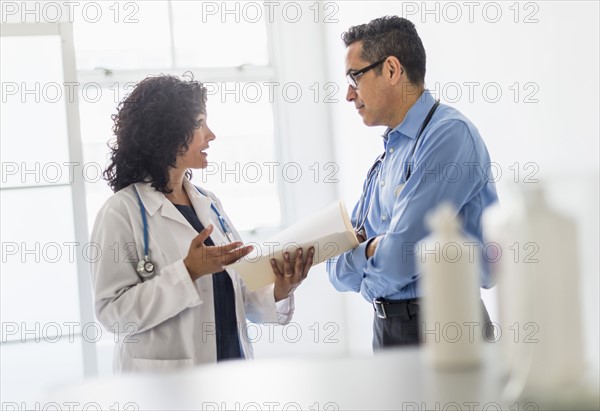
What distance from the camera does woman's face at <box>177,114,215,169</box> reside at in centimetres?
221

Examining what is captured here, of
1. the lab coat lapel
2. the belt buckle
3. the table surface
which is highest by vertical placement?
the lab coat lapel

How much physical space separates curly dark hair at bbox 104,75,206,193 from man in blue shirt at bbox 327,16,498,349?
528 mm

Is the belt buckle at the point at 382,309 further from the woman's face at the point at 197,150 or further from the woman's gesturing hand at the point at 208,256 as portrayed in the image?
the woman's face at the point at 197,150

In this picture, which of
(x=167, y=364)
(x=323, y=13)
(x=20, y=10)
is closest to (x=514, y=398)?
(x=167, y=364)

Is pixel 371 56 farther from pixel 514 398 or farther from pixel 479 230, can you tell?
pixel 514 398

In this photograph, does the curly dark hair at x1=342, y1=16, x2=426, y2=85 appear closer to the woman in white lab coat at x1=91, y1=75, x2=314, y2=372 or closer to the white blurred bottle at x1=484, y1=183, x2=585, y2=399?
the woman in white lab coat at x1=91, y1=75, x2=314, y2=372

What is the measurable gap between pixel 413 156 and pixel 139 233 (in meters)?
0.78

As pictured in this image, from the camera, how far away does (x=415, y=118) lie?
2.18 metres

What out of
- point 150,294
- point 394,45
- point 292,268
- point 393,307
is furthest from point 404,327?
point 394,45

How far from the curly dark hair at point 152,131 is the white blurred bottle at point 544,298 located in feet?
4.97

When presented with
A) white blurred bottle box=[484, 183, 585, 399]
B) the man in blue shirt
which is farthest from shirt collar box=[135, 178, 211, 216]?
white blurred bottle box=[484, 183, 585, 399]

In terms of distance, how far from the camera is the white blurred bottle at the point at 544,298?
74cm

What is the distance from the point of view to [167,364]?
1.93 m

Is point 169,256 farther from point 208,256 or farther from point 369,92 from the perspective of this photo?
point 369,92
